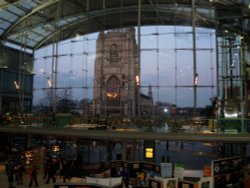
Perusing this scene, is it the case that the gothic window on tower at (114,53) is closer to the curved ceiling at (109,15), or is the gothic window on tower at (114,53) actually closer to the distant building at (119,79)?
the distant building at (119,79)

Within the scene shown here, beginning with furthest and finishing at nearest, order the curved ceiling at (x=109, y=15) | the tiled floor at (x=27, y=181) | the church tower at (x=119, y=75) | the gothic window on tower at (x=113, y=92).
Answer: the gothic window on tower at (x=113, y=92) < the church tower at (x=119, y=75) < the curved ceiling at (x=109, y=15) < the tiled floor at (x=27, y=181)

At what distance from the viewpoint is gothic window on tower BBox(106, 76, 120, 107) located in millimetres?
31562

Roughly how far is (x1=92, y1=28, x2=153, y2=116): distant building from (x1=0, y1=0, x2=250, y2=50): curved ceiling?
4.38 feet

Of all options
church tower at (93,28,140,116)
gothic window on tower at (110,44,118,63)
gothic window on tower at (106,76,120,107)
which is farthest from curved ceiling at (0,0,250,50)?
gothic window on tower at (106,76,120,107)

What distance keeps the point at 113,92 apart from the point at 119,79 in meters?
1.60

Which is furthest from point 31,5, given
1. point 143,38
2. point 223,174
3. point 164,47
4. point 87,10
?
point 223,174

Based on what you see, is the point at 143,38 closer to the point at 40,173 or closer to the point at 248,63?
the point at 248,63

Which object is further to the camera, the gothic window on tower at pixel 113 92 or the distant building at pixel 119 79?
the gothic window on tower at pixel 113 92

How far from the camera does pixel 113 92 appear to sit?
108ft

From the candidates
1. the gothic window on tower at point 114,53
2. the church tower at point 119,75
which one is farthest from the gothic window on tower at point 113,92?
the gothic window on tower at point 114,53

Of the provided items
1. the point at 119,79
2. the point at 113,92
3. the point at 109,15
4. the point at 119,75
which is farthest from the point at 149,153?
the point at 119,75

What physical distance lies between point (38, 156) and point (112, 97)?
10.5 meters

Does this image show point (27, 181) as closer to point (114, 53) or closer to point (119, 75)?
point (119, 75)

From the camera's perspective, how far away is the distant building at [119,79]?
28.6 m
